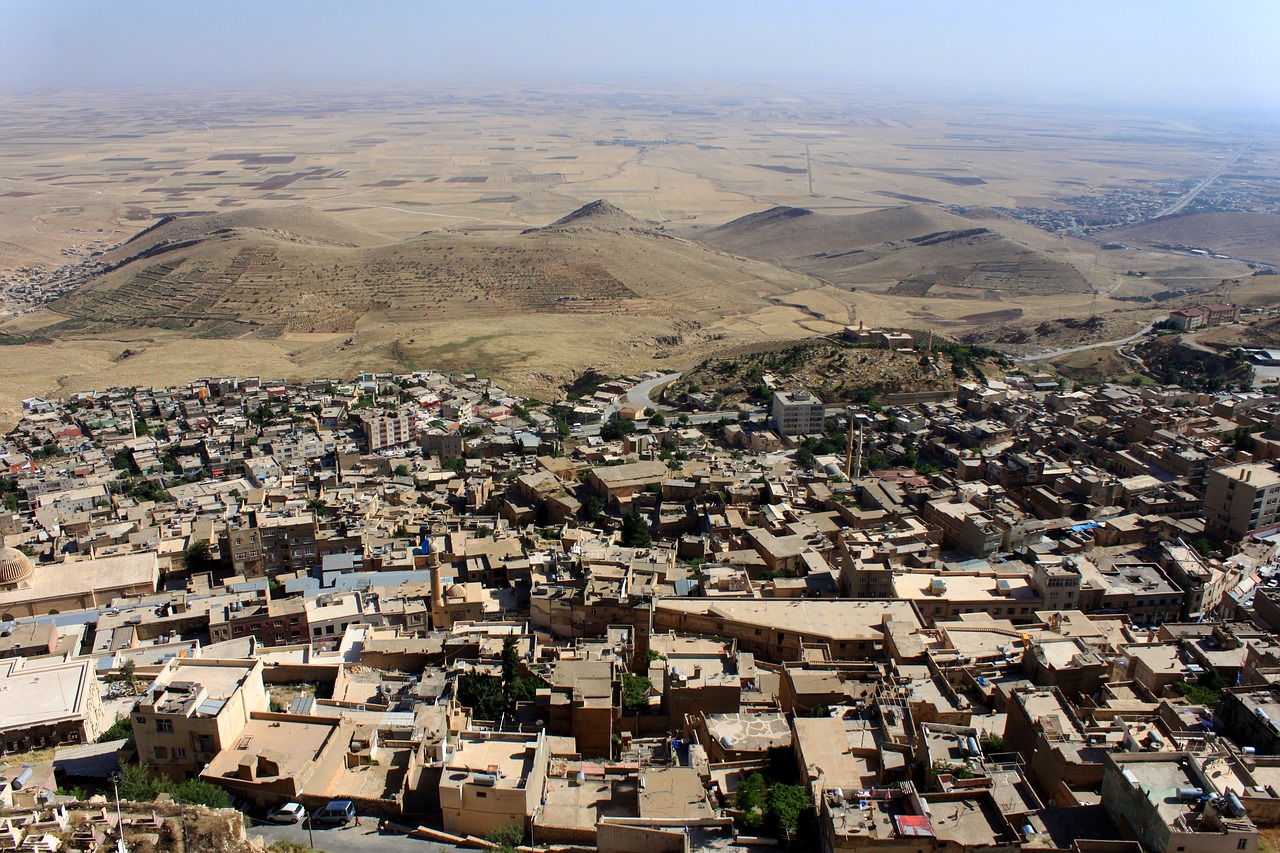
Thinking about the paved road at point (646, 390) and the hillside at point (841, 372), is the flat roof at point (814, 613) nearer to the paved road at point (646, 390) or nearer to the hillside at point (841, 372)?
the hillside at point (841, 372)

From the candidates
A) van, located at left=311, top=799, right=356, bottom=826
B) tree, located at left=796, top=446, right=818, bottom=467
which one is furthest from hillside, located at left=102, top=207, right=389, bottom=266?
van, located at left=311, top=799, right=356, bottom=826

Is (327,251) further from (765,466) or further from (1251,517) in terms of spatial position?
(1251,517)

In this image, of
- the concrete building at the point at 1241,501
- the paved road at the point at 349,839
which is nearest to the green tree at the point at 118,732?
the paved road at the point at 349,839

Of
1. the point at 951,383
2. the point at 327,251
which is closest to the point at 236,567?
the point at 951,383

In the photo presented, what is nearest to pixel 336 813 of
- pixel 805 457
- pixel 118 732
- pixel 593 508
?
pixel 118 732

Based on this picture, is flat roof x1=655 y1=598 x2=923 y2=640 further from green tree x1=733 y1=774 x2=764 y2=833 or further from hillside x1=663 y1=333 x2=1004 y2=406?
hillside x1=663 y1=333 x2=1004 y2=406

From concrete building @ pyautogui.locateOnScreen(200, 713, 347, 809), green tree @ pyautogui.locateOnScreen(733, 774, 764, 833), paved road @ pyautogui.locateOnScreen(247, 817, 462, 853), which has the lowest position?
paved road @ pyautogui.locateOnScreen(247, 817, 462, 853)
